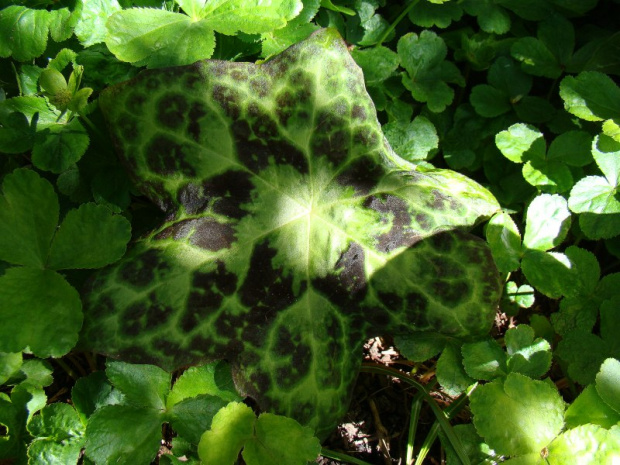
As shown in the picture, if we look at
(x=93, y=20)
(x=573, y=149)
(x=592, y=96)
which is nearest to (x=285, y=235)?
(x=93, y=20)

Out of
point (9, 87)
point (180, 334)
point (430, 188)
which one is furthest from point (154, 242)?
point (9, 87)

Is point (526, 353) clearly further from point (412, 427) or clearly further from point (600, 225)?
point (600, 225)

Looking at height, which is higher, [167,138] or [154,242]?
[167,138]

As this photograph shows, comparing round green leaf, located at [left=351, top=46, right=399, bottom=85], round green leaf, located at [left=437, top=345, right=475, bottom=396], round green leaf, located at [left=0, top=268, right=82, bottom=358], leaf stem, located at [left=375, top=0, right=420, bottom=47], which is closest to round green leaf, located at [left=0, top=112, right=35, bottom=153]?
round green leaf, located at [left=0, top=268, right=82, bottom=358]

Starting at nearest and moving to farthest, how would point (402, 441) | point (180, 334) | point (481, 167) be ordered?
1. point (180, 334)
2. point (402, 441)
3. point (481, 167)

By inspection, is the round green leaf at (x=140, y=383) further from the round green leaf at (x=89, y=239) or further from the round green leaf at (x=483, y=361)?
the round green leaf at (x=483, y=361)

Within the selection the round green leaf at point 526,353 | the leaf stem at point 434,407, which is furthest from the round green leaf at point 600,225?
the leaf stem at point 434,407

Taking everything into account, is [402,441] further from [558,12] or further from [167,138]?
[558,12]

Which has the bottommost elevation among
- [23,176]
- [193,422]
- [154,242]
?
[193,422]
